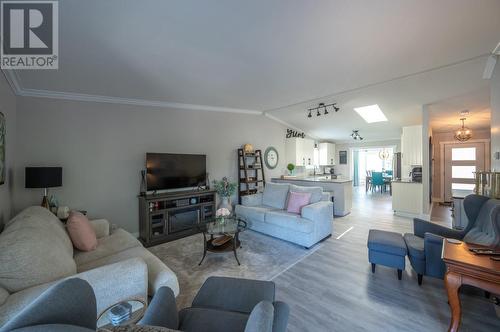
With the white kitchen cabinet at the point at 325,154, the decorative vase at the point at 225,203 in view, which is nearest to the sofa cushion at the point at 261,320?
the decorative vase at the point at 225,203

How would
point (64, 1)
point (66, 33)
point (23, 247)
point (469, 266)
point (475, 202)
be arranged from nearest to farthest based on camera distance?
point (23, 247), point (469, 266), point (64, 1), point (66, 33), point (475, 202)

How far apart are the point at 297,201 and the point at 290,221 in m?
0.49

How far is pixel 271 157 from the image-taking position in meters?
6.31

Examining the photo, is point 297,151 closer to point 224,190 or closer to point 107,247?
point 224,190

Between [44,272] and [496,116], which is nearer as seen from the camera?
[44,272]

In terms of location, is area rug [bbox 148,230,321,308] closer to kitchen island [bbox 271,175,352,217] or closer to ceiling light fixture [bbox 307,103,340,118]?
kitchen island [bbox 271,175,352,217]

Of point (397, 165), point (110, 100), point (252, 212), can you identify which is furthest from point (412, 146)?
point (110, 100)

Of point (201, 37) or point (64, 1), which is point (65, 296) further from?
point (201, 37)

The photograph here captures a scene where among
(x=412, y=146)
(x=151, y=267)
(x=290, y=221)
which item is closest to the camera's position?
(x=151, y=267)

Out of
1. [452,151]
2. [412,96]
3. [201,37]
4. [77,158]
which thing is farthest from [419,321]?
[452,151]

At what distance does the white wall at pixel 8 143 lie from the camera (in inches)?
92.6

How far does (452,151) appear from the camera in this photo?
695 cm

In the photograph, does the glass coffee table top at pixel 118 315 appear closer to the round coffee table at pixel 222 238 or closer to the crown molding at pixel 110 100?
the round coffee table at pixel 222 238

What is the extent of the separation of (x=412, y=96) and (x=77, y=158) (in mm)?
6292
